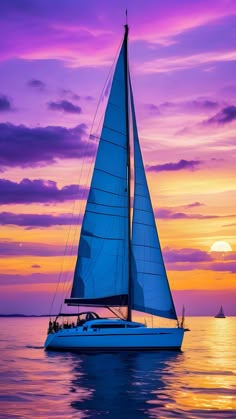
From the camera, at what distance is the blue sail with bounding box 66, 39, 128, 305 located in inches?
2099

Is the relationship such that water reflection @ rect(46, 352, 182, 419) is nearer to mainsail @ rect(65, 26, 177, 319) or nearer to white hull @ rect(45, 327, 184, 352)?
white hull @ rect(45, 327, 184, 352)

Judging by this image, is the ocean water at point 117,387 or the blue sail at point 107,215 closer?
the ocean water at point 117,387

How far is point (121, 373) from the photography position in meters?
39.8

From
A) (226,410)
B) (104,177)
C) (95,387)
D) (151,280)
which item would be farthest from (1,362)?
(226,410)

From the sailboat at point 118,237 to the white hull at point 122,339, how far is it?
66.4 inches

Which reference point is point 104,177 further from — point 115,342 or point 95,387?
point 95,387

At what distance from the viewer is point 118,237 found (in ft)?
176

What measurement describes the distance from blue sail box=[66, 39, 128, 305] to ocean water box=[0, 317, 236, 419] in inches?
243

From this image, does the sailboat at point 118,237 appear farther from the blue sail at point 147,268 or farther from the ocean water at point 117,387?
the ocean water at point 117,387

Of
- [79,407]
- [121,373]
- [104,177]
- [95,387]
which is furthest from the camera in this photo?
[104,177]

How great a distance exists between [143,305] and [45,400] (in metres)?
22.8

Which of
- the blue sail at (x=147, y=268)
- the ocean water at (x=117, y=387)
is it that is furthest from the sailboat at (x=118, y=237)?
the ocean water at (x=117, y=387)

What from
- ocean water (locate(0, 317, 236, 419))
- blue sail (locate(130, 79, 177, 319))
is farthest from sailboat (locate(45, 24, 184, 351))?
ocean water (locate(0, 317, 236, 419))

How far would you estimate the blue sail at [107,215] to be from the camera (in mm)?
53312
